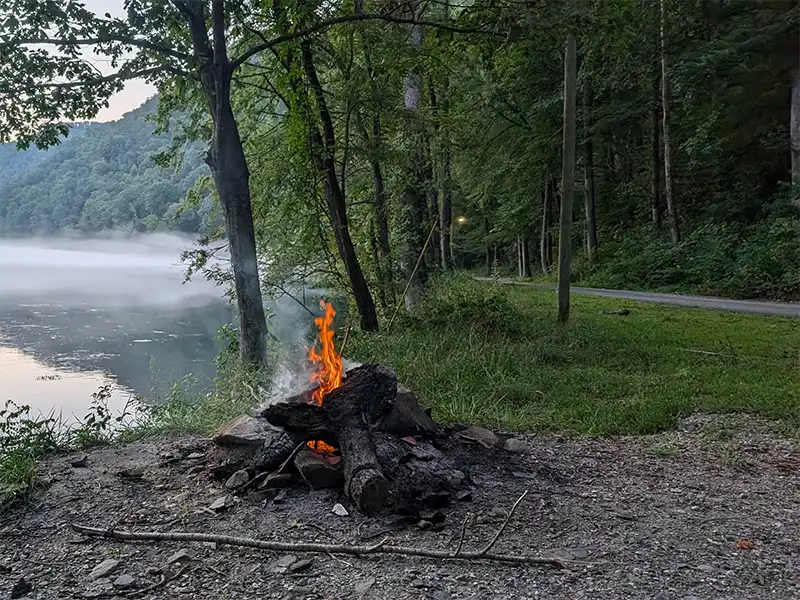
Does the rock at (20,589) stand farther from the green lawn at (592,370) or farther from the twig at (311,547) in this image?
the green lawn at (592,370)

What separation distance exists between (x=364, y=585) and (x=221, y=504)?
3.79 feet

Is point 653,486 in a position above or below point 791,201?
below

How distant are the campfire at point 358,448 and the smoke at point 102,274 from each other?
15.6ft

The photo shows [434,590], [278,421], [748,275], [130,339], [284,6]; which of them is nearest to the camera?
[434,590]

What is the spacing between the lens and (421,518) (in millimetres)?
3018

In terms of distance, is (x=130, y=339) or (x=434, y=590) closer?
(x=434, y=590)

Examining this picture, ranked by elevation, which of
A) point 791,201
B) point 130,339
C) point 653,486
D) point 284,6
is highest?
point 284,6

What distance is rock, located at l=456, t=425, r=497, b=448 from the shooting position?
410cm

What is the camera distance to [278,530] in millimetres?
2924

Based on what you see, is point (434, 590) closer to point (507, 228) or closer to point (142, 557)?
point (142, 557)

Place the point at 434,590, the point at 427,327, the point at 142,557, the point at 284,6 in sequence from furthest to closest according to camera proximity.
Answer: the point at 427,327 < the point at 284,6 < the point at 142,557 < the point at 434,590

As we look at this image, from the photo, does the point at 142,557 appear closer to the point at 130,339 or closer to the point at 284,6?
the point at 284,6

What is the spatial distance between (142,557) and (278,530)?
62 cm

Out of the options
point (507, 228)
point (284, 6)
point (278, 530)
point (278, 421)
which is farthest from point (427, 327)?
point (507, 228)
